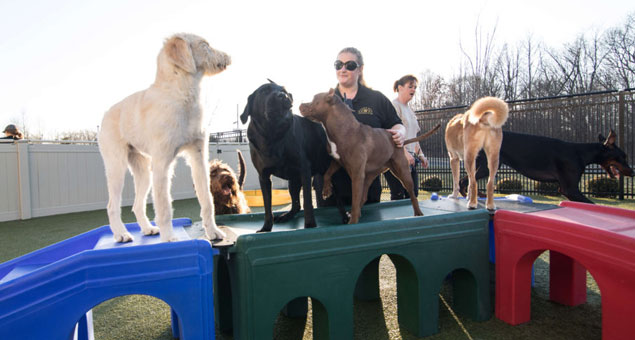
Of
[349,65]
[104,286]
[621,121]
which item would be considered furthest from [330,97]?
[621,121]

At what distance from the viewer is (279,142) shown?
2.22 m

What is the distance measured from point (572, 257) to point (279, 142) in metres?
2.28

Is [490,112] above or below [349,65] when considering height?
below

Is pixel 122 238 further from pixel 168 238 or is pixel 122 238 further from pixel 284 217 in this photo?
pixel 284 217

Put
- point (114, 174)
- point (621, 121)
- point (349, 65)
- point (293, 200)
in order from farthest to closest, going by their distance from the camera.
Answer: point (621, 121), point (349, 65), point (293, 200), point (114, 174)

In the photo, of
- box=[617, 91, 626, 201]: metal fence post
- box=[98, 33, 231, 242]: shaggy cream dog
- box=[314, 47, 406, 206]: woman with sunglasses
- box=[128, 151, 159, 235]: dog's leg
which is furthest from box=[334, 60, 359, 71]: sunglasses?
box=[617, 91, 626, 201]: metal fence post

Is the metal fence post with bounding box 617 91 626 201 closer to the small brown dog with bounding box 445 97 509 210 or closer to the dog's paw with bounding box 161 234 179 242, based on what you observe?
the small brown dog with bounding box 445 97 509 210

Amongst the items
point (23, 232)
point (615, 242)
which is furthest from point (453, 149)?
point (23, 232)

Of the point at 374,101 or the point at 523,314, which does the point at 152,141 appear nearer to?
the point at 374,101

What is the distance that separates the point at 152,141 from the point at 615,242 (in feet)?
9.39

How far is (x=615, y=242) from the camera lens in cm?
206

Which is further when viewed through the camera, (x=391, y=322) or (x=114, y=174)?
(x=391, y=322)

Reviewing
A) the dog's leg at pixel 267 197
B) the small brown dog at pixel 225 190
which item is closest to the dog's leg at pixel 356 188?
the dog's leg at pixel 267 197

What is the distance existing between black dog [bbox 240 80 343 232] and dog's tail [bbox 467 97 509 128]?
4.92 ft
